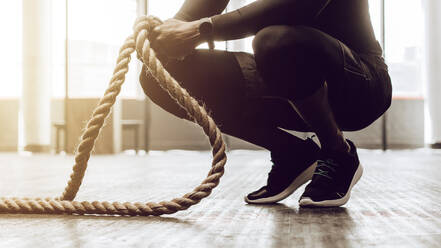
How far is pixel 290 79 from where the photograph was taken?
1122 mm

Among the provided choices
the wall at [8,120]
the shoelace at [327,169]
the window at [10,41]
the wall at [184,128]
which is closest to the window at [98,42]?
the wall at [184,128]

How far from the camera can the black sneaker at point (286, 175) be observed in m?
1.34

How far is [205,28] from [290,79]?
0.72 ft

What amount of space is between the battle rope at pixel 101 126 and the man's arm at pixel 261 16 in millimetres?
144

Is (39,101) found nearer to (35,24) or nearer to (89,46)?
(35,24)

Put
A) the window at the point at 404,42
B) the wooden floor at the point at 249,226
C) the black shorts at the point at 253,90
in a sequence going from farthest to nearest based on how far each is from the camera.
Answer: the window at the point at 404,42, the black shorts at the point at 253,90, the wooden floor at the point at 249,226

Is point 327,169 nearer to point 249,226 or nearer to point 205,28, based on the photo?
point 249,226

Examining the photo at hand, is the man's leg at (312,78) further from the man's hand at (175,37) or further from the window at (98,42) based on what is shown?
the window at (98,42)

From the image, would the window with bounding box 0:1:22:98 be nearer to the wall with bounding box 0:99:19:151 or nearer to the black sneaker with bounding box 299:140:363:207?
the wall with bounding box 0:99:19:151

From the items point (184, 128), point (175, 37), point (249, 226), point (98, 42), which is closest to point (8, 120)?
point (98, 42)

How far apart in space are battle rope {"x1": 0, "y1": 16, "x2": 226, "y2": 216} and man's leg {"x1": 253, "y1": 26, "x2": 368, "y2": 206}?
185 millimetres

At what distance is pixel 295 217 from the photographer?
1092mm

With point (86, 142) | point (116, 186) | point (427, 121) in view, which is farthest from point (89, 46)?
point (86, 142)

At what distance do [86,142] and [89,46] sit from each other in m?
6.93
